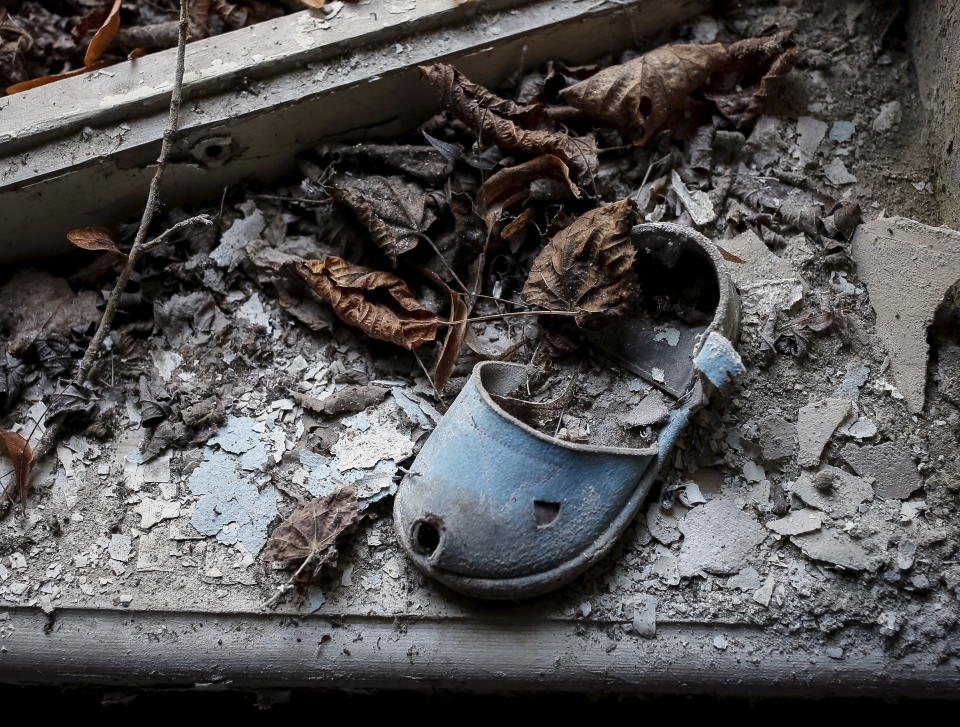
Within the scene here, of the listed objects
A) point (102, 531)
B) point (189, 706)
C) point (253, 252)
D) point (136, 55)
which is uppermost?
point (136, 55)

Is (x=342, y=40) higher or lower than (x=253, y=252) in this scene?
higher

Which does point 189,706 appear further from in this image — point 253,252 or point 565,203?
point 565,203

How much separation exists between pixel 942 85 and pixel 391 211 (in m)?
0.97

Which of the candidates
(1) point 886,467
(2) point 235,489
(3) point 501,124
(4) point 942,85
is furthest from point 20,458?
(4) point 942,85

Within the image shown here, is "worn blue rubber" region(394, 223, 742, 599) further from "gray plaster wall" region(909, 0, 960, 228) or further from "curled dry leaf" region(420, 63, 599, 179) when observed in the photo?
"gray plaster wall" region(909, 0, 960, 228)

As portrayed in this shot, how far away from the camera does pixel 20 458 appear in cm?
135

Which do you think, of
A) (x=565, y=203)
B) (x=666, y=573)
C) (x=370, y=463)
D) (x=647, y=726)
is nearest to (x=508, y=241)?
(x=565, y=203)

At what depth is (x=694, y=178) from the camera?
1.50 m

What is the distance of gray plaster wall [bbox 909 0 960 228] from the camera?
1.43 metres

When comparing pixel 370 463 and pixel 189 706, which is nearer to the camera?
pixel 370 463

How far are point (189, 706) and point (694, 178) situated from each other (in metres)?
1.28

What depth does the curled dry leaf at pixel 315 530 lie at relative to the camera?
1.24 metres

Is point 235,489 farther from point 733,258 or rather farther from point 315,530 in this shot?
point 733,258

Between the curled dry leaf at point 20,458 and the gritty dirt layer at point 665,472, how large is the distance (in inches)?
1.0
